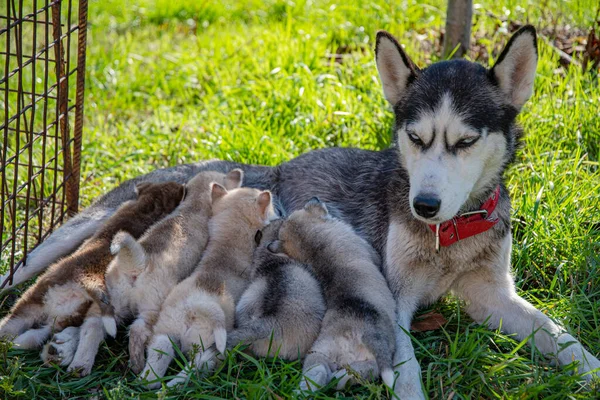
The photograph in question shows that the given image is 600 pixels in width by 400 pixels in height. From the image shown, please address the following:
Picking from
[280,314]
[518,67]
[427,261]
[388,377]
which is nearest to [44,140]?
[280,314]

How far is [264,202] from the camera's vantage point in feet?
12.8

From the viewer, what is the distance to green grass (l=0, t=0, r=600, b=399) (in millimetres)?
3229

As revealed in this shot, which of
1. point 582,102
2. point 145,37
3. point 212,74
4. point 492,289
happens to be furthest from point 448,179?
point 145,37

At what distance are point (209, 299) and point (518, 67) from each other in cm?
200

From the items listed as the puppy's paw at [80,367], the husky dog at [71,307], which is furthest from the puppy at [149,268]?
the puppy's paw at [80,367]

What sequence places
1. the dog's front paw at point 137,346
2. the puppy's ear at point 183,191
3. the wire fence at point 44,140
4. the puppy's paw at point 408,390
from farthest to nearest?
the puppy's ear at point 183,191 < the wire fence at point 44,140 < the dog's front paw at point 137,346 < the puppy's paw at point 408,390

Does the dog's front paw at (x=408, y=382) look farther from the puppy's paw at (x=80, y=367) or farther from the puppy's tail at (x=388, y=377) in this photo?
the puppy's paw at (x=80, y=367)

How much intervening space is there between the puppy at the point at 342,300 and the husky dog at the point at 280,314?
0.28 ft

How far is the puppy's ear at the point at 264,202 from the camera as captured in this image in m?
3.86

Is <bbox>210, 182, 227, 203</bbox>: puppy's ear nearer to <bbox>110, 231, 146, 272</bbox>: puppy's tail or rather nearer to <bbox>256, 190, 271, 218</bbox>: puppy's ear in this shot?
<bbox>256, 190, 271, 218</bbox>: puppy's ear

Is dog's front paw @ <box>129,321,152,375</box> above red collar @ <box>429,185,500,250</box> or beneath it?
beneath

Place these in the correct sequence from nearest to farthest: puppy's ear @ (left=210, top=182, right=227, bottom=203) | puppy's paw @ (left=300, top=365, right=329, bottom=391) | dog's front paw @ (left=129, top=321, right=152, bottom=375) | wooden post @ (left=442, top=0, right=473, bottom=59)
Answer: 1. puppy's paw @ (left=300, top=365, right=329, bottom=391)
2. dog's front paw @ (left=129, top=321, right=152, bottom=375)
3. puppy's ear @ (left=210, top=182, right=227, bottom=203)
4. wooden post @ (left=442, top=0, right=473, bottom=59)

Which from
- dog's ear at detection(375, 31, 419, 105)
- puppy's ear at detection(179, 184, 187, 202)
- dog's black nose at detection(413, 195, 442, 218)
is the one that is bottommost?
puppy's ear at detection(179, 184, 187, 202)

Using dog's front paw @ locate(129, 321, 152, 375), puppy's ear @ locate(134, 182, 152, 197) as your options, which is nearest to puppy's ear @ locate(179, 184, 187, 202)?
puppy's ear @ locate(134, 182, 152, 197)
